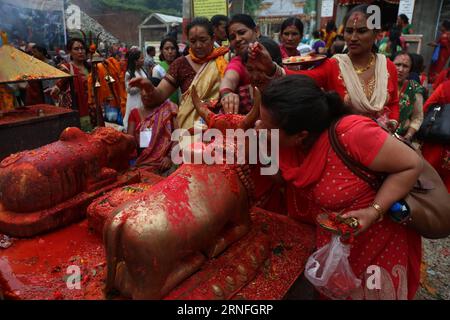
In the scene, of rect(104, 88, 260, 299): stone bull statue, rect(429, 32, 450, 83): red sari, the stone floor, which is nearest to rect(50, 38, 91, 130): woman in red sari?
rect(104, 88, 260, 299): stone bull statue

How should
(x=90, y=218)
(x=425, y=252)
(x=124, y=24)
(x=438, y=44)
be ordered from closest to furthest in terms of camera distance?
(x=90, y=218)
(x=425, y=252)
(x=438, y=44)
(x=124, y=24)

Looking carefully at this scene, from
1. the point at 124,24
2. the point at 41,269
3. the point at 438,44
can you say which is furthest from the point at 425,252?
the point at 124,24

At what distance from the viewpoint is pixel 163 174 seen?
3.45 metres

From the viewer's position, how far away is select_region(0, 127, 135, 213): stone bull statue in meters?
2.14

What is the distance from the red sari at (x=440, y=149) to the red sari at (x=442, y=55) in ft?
23.9

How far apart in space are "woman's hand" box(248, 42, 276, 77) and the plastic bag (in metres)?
1.09

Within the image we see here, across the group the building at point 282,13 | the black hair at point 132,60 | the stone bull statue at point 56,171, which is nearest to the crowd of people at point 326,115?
the stone bull statue at point 56,171

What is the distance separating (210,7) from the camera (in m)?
4.60

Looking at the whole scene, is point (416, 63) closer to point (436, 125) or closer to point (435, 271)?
point (436, 125)

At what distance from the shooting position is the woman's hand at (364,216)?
1.48 m

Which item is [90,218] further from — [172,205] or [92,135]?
[172,205]

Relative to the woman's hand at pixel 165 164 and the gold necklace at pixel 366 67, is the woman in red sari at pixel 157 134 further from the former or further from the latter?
the gold necklace at pixel 366 67

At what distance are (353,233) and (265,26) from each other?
18.7 metres

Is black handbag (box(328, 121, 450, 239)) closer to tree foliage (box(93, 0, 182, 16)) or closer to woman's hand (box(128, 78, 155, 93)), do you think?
woman's hand (box(128, 78, 155, 93))
